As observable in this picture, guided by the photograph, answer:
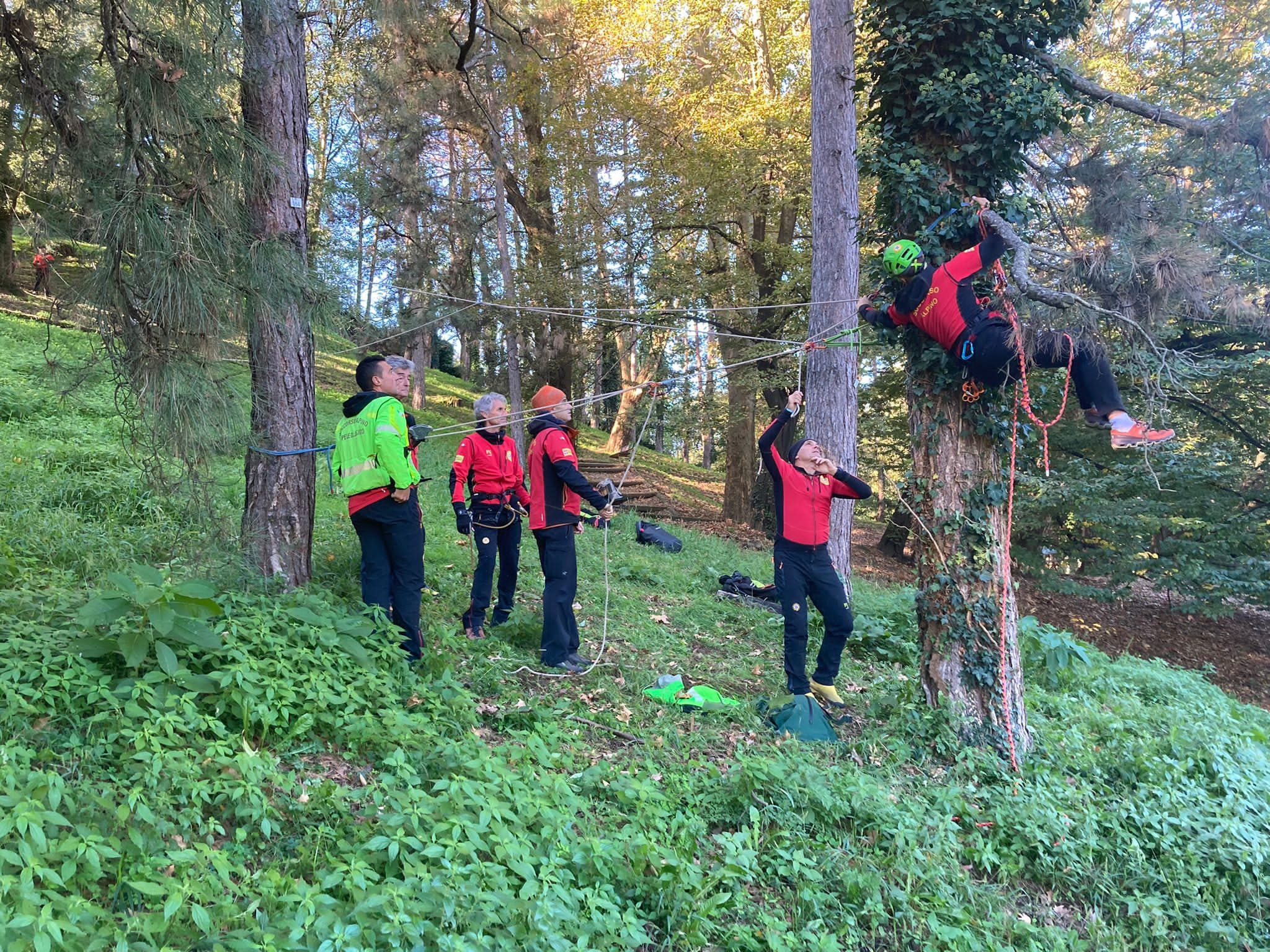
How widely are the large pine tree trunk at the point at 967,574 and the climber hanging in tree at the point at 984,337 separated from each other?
1.10 feet

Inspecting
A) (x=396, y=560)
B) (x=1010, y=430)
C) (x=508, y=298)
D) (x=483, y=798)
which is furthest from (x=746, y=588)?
(x=508, y=298)

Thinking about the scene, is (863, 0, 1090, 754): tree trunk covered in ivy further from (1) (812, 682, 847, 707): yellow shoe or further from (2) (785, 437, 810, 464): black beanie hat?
(2) (785, 437, 810, 464): black beanie hat

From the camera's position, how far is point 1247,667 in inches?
466

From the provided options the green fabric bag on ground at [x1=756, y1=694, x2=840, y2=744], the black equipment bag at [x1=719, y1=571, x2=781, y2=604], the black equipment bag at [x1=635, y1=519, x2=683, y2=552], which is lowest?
the green fabric bag on ground at [x1=756, y1=694, x2=840, y2=744]

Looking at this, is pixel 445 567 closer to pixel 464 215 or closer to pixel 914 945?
pixel 914 945

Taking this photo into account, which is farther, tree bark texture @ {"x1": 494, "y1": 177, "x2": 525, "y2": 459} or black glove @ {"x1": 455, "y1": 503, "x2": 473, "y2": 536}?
tree bark texture @ {"x1": 494, "y1": 177, "x2": 525, "y2": 459}

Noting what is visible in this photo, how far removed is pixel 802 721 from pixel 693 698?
0.72 m

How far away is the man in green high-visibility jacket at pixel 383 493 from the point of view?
4.38 m

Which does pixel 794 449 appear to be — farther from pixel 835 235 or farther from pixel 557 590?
pixel 835 235

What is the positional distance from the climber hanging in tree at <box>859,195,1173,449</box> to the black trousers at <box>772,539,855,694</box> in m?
1.59

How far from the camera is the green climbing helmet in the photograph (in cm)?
455

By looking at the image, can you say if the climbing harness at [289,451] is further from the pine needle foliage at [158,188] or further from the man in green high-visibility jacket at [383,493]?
the pine needle foliage at [158,188]

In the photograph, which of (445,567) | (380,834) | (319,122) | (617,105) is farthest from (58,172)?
(319,122)

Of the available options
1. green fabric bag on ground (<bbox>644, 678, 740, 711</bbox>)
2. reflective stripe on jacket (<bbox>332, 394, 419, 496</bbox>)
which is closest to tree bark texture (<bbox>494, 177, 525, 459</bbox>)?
reflective stripe on jacket (<bbox>332, 394, 419, 496</bbox>)
